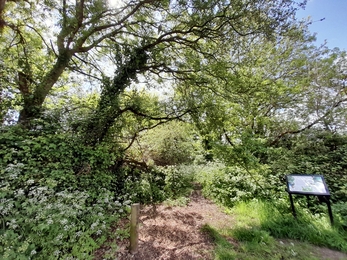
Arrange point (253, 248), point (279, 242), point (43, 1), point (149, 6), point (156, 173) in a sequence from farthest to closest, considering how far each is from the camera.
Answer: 1. point (156, 173)
2. point (149, 6)
3. point (43, 1)
4. point (279, 242)
5. point (253, 248)

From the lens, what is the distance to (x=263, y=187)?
4285 mm

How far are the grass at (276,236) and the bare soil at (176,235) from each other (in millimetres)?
136

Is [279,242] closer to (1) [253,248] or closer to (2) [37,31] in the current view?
(1) [253,248]

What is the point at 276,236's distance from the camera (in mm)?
2908

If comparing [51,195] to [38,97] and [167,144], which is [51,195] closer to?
[38,97]

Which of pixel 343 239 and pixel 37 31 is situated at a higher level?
pixel 37 31

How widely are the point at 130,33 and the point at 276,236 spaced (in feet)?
18.6

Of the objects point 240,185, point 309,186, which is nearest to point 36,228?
point 240,185

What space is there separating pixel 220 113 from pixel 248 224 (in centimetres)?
255

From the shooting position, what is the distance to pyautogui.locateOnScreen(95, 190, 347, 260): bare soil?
7.68ft

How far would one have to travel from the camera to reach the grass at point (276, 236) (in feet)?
7.88

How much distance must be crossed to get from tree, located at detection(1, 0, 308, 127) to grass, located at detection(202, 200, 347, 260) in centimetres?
377

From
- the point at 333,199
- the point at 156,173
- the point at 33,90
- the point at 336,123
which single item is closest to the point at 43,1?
the point at 33,90

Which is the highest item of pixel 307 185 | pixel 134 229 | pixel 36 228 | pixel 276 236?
pixel 307 185
